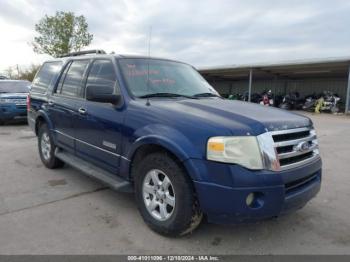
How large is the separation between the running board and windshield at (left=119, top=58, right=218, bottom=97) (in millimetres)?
1026

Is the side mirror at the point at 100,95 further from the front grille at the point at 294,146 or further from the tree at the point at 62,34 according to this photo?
the tree at the point at 62,34

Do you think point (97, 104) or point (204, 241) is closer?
point (204, 241)

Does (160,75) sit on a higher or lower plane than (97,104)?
higher

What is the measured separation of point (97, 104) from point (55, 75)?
5.87 ft

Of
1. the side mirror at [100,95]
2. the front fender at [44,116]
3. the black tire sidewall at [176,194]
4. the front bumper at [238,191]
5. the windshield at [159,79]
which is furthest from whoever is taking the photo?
the front fender at [44,116]

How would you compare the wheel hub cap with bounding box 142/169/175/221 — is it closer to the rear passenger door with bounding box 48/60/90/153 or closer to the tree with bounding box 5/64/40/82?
the rear passenger door with bounding box 48/60/90/153

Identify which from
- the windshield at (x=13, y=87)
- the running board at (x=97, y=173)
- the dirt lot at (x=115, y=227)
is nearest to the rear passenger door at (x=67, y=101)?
the running board at (x=97, y=173)

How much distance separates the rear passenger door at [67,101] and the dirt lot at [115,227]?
702 millimetres

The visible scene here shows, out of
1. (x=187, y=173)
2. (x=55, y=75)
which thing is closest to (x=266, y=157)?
(x=187, y=173)

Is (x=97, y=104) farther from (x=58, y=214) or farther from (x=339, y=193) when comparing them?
(x=339, y=193)

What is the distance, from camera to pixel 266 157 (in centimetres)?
277

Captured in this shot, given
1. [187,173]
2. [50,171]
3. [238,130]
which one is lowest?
[50,171]

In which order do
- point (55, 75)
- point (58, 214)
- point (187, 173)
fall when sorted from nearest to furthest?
1. point (187, 173)
2. point (58, 214)
3. point (55, 75)

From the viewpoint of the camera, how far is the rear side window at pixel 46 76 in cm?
545
